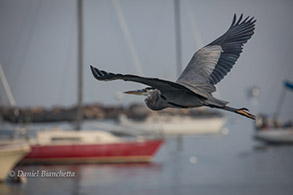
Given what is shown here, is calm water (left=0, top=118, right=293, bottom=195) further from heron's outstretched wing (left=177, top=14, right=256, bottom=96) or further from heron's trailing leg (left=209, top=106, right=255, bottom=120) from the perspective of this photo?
heron's trailing leg (left=209, top=106, right=255, bottom=120)

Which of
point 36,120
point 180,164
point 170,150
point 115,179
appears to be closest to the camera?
point 115,179

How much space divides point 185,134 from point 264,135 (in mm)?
13712

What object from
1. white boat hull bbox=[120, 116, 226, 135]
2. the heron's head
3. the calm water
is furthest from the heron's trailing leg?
white boat hull bbox=[120, 116, 226, 135]

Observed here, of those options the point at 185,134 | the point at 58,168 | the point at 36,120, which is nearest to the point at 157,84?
the point at 58,168

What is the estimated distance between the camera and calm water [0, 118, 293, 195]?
20578 mm

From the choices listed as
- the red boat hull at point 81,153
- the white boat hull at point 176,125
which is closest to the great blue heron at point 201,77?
the red boat hull at point 81,153

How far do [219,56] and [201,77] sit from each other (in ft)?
→ 1.88

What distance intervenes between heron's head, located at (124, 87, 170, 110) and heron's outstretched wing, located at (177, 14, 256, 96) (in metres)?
0.75

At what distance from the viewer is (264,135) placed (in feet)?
122

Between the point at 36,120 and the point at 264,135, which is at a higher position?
the point at 264,135

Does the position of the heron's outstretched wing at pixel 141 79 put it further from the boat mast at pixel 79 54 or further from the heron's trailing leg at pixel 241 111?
the boat mast at pixel 79 54

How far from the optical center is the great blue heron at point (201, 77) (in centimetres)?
711

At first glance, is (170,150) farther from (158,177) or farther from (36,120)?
(36,120)

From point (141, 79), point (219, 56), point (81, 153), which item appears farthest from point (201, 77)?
point (81, 153)
